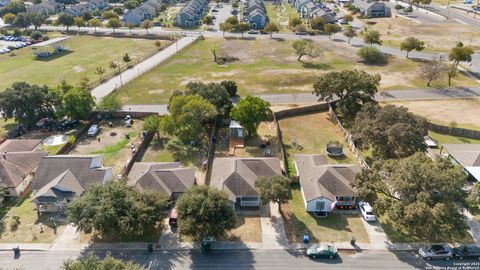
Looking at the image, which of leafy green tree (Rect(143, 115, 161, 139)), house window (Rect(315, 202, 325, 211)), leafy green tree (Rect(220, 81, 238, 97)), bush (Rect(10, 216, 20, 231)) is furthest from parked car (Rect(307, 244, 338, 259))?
leafy green tree (Rect(220, 81, 238, 97))

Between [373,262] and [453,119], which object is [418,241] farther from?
[453,119]

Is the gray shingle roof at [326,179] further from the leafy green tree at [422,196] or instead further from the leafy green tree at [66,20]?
the leafy green tree at [66,20]

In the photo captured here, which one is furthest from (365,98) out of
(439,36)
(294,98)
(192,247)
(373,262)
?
(439,36)

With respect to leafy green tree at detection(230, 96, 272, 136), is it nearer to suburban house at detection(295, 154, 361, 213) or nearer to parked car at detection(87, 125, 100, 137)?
suburban house at detection(295, 154, 361, 213)

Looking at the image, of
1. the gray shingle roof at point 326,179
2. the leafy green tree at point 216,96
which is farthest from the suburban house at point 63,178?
the gray shingle roof at point 326,179

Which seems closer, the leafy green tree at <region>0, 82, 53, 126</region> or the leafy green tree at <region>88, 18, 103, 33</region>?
the leafy green tree at <region>0, 82, 53, 126</region>

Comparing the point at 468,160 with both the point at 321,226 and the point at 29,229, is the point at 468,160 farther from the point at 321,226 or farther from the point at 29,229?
the point at 29,229
